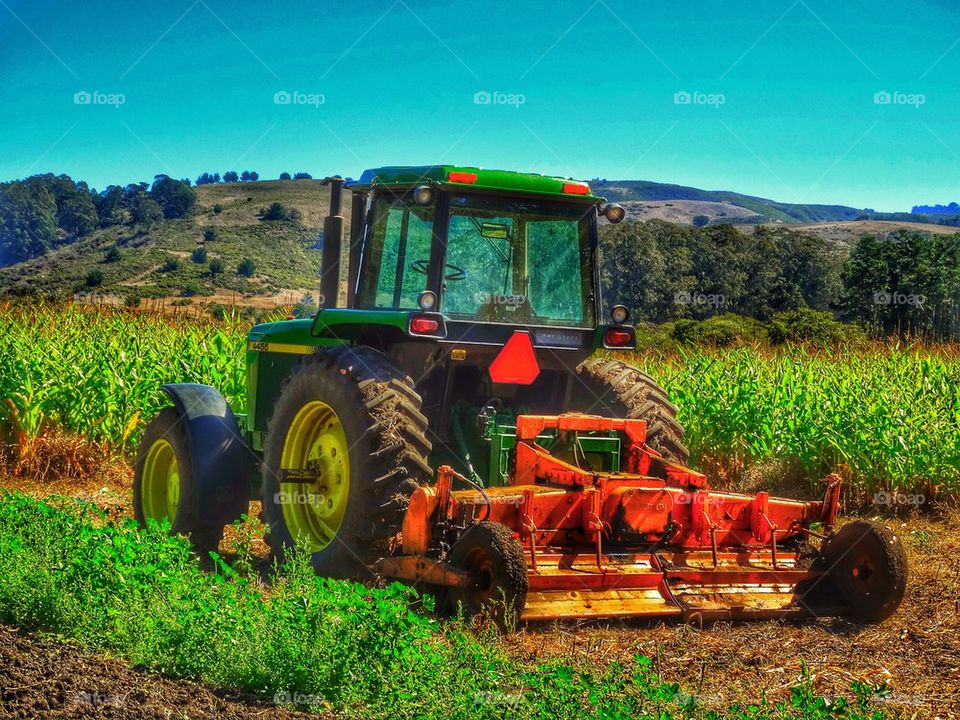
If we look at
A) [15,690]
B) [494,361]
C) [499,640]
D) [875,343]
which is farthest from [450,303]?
[875,343]

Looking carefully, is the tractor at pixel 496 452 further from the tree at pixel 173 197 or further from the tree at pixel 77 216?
the tree at pixel 173 197

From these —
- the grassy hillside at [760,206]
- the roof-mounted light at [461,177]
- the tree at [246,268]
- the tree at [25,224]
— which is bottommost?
the roof-mounted light at [461,177]

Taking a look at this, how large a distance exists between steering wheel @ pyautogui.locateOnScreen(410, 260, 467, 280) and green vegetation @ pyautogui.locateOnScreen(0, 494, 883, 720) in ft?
7.05

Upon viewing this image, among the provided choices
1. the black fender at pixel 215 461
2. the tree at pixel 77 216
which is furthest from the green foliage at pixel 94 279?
the black fender at pixel 215 461

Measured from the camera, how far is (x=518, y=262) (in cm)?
713

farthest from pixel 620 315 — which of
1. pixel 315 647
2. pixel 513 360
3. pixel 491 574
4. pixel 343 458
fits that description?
pixel 315 647

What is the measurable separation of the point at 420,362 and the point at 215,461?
1925 millimetres

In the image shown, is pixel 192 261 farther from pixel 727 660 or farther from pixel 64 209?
pixel 727 660

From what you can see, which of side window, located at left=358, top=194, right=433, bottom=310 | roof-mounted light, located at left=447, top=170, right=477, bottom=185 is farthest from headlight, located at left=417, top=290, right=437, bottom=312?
roof-mounted light, located at left=447, top=170, right=477, bottom=185

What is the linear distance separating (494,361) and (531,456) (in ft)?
2.18

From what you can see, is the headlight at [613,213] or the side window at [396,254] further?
the headlight at [613,213]

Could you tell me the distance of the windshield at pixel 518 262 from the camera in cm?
687

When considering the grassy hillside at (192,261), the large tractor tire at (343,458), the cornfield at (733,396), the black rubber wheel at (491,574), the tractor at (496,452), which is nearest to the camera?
the black rubber wheel at (491,574)

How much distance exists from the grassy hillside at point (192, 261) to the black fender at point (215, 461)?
21.9 m
